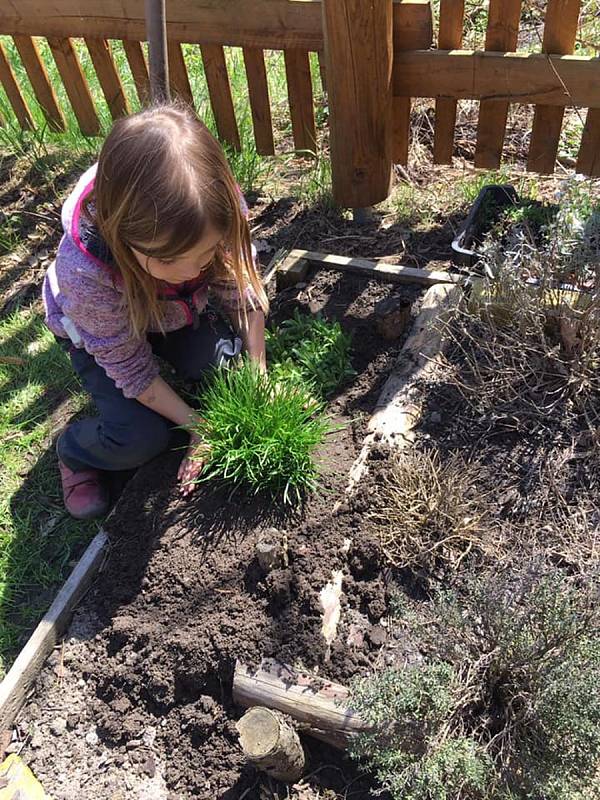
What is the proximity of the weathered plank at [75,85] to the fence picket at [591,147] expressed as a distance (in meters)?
2.93

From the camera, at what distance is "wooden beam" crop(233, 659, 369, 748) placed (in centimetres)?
197

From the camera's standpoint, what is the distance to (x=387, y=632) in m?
2.17

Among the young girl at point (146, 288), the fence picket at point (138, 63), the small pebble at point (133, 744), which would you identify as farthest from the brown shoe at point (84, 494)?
the fence picket at point (138, 63)

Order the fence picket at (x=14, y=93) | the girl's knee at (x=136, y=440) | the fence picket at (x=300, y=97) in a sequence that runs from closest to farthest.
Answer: the girl's knee at (x=136, y=440), the fence picket at (x=300, y=97), the fence picket at (x=14, y=93)

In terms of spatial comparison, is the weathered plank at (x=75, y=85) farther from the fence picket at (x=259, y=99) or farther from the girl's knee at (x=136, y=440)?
the girl's knee at (x=136, y=440)

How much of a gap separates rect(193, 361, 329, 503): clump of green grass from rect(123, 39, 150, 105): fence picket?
233 cm

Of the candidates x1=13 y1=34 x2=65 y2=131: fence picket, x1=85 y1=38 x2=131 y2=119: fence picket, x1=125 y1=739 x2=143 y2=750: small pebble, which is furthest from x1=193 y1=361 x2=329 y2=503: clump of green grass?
x1=13 y1=34 x2=65 y2=131: fence picket

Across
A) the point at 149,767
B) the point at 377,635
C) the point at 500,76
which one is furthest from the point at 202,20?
the point at 149,767

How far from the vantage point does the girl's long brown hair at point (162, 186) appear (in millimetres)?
1979

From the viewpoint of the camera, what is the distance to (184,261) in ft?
7.04

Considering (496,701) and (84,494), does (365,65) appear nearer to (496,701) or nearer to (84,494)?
(84,494)

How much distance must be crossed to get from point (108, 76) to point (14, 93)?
803mm

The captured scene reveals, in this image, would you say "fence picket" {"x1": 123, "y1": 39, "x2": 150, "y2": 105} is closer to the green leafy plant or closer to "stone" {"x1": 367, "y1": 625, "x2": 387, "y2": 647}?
"stone" {"x1": 367, "y1": 625, "x2": 387, "y2": 647}

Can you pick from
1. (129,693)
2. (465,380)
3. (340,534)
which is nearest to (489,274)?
(465,380)
